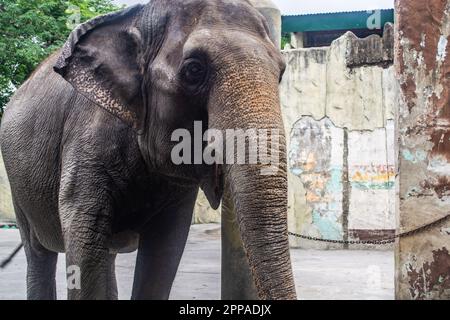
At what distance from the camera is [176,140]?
300cm

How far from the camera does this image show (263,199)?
2438 mm

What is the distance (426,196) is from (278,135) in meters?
2.73

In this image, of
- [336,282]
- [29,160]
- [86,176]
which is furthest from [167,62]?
[336,282]

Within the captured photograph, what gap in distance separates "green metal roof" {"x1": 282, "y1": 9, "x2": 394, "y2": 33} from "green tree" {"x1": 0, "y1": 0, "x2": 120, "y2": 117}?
4482 mm

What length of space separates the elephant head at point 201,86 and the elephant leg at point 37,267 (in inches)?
64.6

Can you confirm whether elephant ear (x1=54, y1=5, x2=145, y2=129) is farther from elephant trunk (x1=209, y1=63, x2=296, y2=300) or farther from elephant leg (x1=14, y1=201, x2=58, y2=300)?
elephant leg (x1=14, y1=201, x2=58, y2=300)

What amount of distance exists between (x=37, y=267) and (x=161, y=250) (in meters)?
1.11

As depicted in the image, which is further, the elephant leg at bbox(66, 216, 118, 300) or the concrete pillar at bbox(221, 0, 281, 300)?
the concrete pillar at bbox(221, 0, 281, 300)

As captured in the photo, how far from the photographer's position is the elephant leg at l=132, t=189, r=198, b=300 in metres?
Result: 3.91

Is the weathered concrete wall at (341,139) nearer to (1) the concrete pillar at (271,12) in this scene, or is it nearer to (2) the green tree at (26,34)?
(1) the concrete pillar at (271,12)

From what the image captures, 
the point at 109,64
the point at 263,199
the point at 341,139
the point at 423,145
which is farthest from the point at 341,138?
the point at 263,199

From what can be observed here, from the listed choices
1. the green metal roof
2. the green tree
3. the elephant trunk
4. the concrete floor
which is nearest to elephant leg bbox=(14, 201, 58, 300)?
the concrete floor

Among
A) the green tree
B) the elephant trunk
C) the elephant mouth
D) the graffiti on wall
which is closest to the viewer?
the elephant trunk
